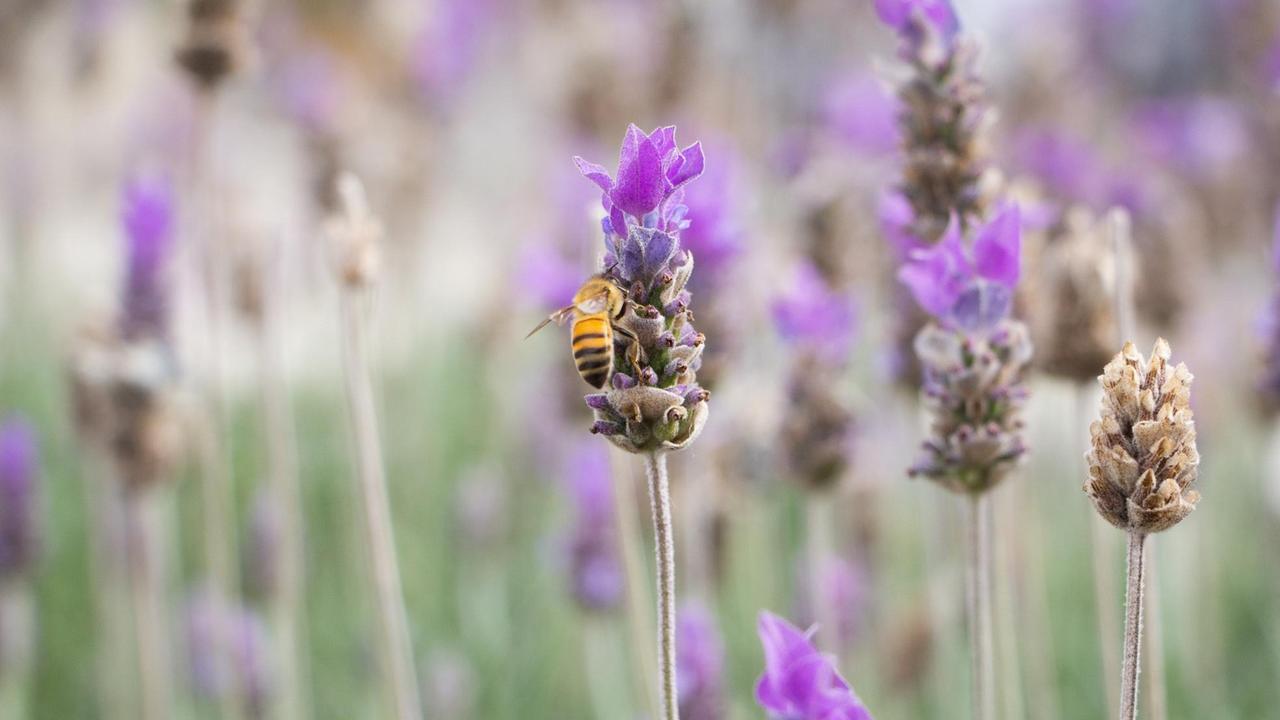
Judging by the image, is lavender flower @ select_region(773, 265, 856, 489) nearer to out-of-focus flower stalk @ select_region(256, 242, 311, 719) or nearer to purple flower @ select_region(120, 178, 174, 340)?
out-of-focus flower stalk @ select_region(256, 242, 311, 719)

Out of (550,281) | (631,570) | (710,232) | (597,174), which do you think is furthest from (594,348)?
(550,281)

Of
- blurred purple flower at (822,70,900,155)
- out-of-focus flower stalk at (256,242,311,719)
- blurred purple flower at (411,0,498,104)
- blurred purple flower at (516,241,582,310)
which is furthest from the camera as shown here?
blurred purple flower at (411,0,498,104)

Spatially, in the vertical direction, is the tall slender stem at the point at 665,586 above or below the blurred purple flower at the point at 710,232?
below

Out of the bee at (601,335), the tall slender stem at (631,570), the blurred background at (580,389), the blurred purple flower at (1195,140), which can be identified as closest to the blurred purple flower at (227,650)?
the blurred background at (580,389)

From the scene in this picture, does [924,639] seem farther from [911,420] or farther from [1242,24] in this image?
[1242,24]

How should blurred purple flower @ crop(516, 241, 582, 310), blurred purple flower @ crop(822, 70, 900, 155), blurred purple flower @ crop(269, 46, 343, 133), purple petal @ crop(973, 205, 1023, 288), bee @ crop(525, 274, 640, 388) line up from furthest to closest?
blurred purple flower @ crop(269, 46, 343, 133) → blurred purple flower @ crop(822, 70, 900, 155) → blurred purple flower @ crop(516, 241, 582, 310) → purple petal @ crop(973, 205, 1023, 288) → bee @ crop(525, 274, 640, 388)

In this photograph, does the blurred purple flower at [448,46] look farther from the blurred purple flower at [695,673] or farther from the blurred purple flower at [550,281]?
the blurred purple flower at [695,673]

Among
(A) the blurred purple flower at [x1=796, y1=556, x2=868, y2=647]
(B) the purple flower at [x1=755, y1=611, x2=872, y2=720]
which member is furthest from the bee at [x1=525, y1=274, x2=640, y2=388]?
(A) the blurred purple flower at [x1=796, y1=556, x2=868, y2=647]
